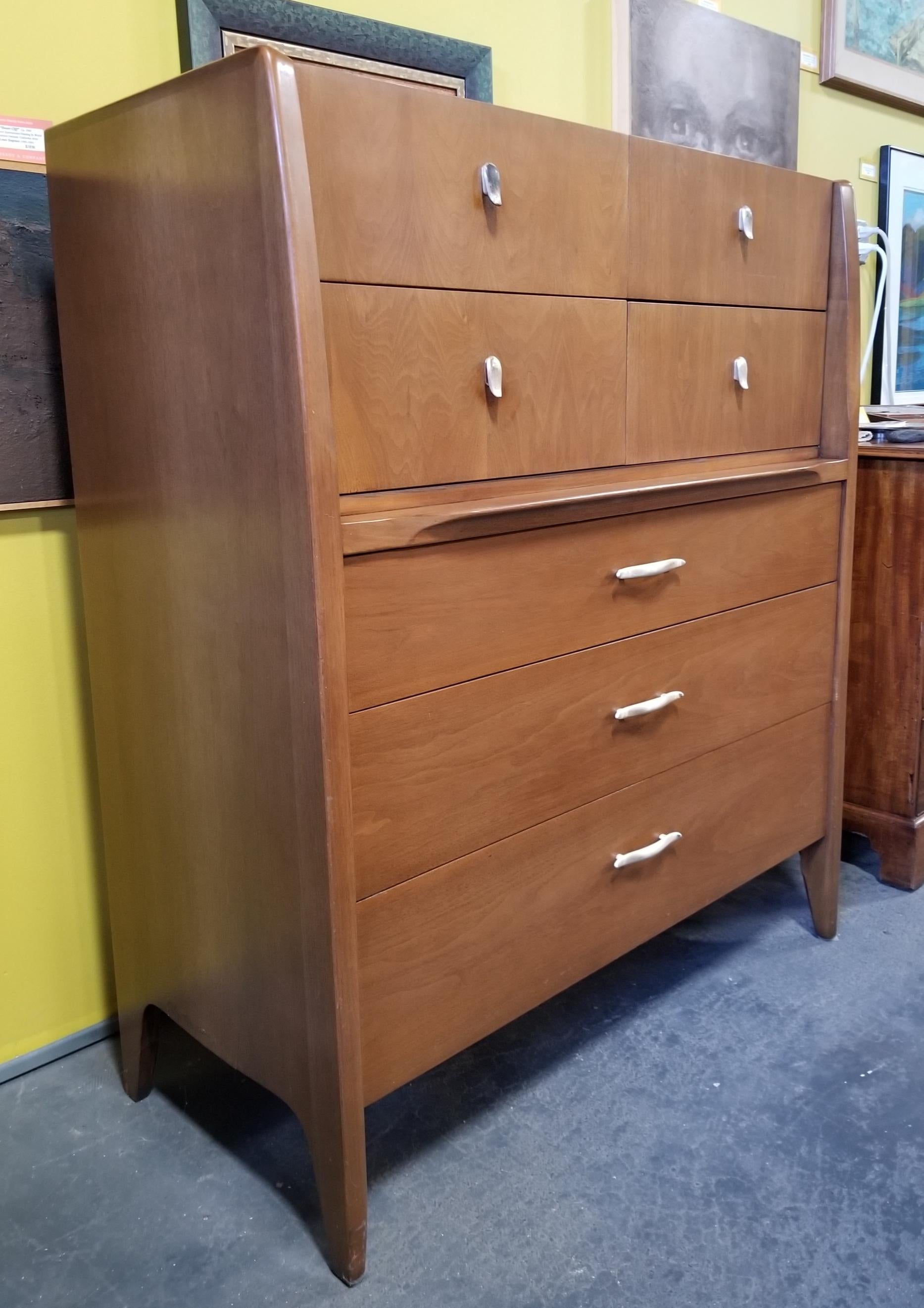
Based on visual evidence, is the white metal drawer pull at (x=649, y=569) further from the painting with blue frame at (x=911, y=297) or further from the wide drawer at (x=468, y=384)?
the painting with blue frame at (x=911, y=297)

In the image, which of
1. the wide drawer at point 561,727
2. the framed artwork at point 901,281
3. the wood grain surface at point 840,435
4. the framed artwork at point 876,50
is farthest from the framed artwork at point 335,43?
the framed artwork at point 901,281

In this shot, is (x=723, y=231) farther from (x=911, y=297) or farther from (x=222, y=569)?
(x=911, y=297)

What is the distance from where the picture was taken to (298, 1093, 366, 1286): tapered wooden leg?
1.26 metres

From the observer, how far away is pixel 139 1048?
62.5 inches

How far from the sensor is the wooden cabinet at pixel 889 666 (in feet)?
6.97

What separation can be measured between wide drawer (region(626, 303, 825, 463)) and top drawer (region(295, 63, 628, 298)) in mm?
118

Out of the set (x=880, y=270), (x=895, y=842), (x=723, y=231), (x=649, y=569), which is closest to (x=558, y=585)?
(x=649, y=569)

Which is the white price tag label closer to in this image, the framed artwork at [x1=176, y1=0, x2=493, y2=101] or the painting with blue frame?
the framed artwork at [x1=176, y1=0, x2=493, y2=101]

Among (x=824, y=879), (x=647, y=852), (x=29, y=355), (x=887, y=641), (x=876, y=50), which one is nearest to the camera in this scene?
(x=29, y=355)

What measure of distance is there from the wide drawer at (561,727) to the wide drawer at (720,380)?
0.27 meters

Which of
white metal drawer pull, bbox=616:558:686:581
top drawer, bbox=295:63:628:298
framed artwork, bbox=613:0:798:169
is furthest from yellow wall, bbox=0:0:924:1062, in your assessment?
white metal drawer pull, bbox=616:558:686:581

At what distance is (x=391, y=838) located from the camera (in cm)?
125

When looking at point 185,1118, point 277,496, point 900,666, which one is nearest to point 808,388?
point 900,666

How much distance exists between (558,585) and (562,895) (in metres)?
0.44
